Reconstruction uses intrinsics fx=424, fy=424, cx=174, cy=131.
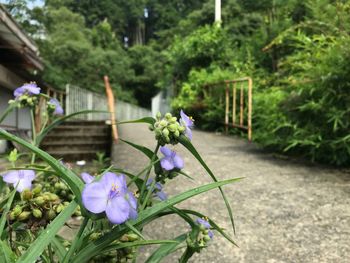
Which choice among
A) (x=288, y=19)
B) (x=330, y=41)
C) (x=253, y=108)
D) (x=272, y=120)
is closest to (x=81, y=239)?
(x=272, y=120)

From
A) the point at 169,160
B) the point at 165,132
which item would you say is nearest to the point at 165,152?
the point at 169,160

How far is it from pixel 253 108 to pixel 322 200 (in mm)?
4213

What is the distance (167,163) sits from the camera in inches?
42.7

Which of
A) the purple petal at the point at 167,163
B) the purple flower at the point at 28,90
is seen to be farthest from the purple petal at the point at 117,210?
the purple flower at the point at 28,90

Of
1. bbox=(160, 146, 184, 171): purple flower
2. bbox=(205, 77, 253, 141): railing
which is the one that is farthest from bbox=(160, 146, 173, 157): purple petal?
bbox=(205, 77, 253, 141): railing

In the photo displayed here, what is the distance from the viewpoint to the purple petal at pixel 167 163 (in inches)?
42.4

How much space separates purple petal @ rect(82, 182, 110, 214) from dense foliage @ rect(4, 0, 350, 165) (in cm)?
337

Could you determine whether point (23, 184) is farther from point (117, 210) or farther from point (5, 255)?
point (117, 210)

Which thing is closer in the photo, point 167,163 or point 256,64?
point 167,163

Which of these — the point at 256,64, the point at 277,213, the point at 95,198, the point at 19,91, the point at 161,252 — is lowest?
the point at 277,213

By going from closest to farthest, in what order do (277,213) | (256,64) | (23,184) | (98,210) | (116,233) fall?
(98,210), (116,233), (23,184), (277,213), (256,64)

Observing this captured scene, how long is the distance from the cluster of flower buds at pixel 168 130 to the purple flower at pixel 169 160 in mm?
79

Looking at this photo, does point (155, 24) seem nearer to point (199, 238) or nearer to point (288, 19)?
point (288, 19)

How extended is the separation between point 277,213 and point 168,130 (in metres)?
1.92
